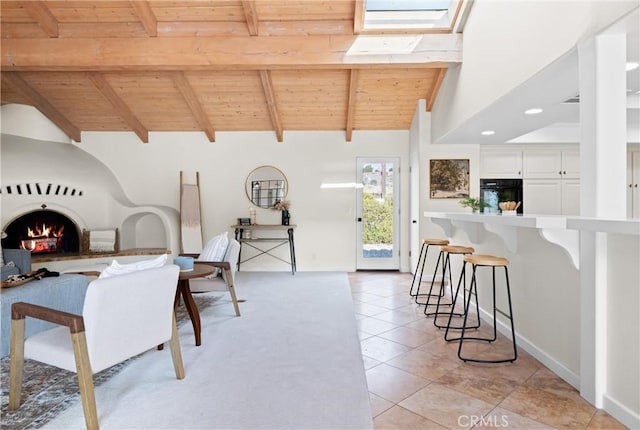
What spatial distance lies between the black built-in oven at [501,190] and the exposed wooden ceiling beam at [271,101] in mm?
3295

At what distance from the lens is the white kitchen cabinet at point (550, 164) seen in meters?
5.59

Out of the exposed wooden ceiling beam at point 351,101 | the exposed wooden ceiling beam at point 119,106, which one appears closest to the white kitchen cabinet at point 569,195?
the exposed wooden ceiling beam at point 351,101

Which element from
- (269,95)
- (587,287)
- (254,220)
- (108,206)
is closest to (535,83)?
(587,287)

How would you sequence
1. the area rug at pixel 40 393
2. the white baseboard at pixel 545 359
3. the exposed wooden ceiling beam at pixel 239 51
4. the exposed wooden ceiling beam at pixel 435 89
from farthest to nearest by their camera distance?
the exposed wooden ceiling beam at pixel 435 89 → the exposed wooden ceiling beam at pixel 239 51 → the white baseboard at pixel 545 359 → the area rug at pixel 40 393

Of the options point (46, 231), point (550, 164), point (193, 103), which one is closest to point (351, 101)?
point (193, 103)

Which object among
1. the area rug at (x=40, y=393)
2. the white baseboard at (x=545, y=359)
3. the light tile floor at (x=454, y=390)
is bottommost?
the light tile floor at (x=454, y=390)

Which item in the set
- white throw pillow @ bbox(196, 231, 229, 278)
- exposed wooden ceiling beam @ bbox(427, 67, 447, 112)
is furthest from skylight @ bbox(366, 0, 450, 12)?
white throw pillow @ bbox(196, 231, 229, 278)

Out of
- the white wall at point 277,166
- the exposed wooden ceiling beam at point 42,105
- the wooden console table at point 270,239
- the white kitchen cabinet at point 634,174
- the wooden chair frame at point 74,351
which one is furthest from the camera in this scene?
the white wall at point 277,166

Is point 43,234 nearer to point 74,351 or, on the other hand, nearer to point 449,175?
point 74,351

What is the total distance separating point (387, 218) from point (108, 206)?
4800 mm

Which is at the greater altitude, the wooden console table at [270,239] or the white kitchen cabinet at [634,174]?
the white kitchen cabinet at [634,174]

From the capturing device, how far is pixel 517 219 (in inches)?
93.6

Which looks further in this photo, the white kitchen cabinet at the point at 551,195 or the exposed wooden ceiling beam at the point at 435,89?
the white kitchen cabinet at the point at 551,195

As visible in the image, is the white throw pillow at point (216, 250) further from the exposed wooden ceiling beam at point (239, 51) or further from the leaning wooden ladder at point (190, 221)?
the leaning wooden ladder at point (190, 221)
